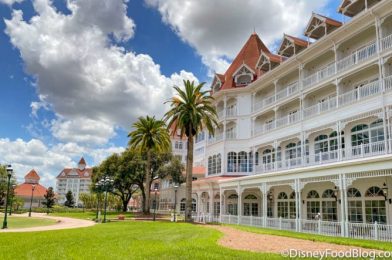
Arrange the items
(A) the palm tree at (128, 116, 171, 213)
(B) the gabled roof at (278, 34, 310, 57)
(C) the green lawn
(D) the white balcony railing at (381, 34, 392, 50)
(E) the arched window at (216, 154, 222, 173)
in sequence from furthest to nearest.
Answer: (A) the palm tree at (128, 116, 171, 213) → (E) the arched window at (216, 154, 222, 173) → (B) the gabled roof at (278, 34, 310, 57) → (C) the green lawn → (D) the white balcony railing at (381, 34, 392, 50)

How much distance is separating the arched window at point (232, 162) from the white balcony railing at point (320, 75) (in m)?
11.9

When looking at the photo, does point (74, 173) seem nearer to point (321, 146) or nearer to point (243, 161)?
point (243, 161)

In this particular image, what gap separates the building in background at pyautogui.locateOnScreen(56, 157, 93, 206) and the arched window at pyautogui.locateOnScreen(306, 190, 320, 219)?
15867 centimetres

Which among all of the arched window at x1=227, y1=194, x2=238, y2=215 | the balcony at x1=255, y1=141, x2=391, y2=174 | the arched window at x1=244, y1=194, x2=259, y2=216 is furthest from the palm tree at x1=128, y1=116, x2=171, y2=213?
the balcony at x1=255, y1=141, x2=391, y2=174

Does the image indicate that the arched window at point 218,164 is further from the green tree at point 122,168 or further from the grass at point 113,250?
the grass at point 113,250

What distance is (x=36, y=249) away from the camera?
13203 mm

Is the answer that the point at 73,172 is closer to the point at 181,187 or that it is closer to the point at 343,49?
the point at 181,187

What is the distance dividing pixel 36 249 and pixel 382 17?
24489 mm

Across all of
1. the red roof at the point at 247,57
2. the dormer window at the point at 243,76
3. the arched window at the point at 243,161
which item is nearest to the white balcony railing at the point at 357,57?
the dormer window at the point at 243,76

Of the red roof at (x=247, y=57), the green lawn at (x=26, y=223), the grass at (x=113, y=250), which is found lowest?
the green lawn at (x=26, y=223)

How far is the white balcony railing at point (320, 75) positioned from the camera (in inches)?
1117

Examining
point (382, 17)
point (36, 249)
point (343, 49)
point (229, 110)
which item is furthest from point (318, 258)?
point (229, 110)

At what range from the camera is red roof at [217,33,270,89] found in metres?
42.1

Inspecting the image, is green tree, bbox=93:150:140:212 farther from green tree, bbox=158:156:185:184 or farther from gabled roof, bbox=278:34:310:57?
gabled roof, bbox=278:34:310:57
